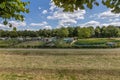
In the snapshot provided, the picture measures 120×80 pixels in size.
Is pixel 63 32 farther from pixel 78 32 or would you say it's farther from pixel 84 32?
pixel 84 32

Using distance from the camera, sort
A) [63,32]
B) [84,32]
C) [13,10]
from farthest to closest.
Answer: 1. [63,32]
2. [84,32]
3. [13,10]

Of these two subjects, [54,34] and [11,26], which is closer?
[11,26]

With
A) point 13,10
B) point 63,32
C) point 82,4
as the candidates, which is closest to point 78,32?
point 63,32

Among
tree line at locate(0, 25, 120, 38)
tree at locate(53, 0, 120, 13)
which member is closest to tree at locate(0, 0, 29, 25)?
tree at locate(53, 0, 120, 13)

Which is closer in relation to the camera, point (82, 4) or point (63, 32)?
point (82, 4)

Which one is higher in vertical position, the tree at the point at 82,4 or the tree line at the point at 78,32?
the tree line at the point at 78,32

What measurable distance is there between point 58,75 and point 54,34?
84.4 meters

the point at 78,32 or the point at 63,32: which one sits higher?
the point at 63,32

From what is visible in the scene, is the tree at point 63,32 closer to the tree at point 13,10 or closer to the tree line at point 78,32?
the tree line at point 78,32

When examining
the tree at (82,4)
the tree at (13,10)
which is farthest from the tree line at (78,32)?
the tree at (82,4)

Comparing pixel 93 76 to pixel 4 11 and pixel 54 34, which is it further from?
pixel 54 34

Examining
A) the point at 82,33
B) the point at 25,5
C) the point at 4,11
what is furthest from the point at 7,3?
the point at 82,33

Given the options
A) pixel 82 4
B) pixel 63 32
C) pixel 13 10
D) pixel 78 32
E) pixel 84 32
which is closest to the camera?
pixel 82 4

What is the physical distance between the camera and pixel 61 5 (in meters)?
3.72
